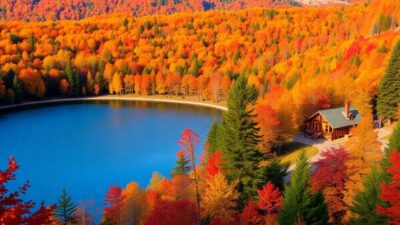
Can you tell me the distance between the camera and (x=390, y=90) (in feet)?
166

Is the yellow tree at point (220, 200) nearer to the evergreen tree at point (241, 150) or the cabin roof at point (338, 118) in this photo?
the evergreen tree at point (241, 150)

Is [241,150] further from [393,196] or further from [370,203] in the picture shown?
[393,196]

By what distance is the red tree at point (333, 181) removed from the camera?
2658 centimetres

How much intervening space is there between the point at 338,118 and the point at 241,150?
2613cm

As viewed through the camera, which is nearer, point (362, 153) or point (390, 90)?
point (362, 153)

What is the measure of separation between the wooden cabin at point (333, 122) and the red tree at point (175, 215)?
29238mm

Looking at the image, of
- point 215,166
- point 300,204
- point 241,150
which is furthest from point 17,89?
point 300,204

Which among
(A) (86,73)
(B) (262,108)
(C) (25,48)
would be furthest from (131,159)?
(C) (25,48)

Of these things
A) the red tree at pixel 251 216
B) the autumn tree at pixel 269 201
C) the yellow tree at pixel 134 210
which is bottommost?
the yellow tree at pixel 134 210

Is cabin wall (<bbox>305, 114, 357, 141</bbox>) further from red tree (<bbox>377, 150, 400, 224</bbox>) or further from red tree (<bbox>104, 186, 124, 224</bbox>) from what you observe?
red tree (<bbox>377, 150, 400, 224</bbox>)

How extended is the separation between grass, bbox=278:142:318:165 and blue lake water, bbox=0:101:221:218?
14.6m

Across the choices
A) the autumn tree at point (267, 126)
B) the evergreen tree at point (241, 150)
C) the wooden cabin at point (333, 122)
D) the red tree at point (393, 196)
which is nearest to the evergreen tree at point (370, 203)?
the red tree at point (393, 196)

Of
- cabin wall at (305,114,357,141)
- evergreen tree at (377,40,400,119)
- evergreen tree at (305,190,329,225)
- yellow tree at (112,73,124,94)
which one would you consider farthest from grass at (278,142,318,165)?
yellow tree at (112,73,124,94)

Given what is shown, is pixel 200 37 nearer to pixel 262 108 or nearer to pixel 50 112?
pixel 50 112
